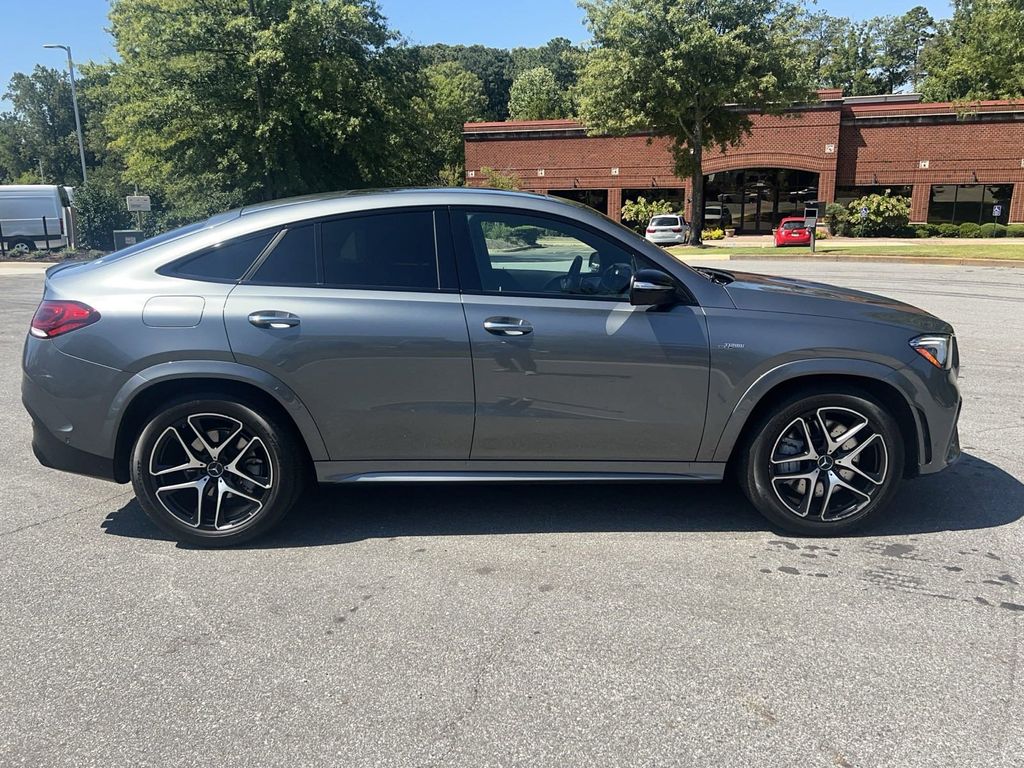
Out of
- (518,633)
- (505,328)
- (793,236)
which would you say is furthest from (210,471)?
(793,236)

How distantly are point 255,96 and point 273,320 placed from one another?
28252 millimetres

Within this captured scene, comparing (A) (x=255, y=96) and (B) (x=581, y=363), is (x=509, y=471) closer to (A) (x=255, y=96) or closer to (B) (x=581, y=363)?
(B) (x=581, y=363)

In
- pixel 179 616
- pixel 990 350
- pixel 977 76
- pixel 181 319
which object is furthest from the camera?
pixel 977 76

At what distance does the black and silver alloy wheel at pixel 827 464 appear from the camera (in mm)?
3904

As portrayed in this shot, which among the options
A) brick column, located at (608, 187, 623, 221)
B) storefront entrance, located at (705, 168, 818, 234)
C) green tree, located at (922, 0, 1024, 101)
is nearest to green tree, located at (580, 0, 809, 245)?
green tree, located at (922, 0, 1024, 101)

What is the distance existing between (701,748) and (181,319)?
116 inches

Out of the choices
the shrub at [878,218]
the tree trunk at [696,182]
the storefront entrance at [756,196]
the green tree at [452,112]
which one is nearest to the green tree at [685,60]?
the tree trunk at [696,182]

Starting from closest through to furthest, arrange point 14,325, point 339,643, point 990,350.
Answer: point 339,643 → point 990,350 → point 14,325

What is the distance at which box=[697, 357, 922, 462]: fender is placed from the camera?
381cm

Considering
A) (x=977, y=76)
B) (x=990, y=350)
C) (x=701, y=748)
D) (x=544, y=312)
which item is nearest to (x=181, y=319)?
(x=544, y=312)

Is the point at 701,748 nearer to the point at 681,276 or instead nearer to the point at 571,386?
the point at 571,386

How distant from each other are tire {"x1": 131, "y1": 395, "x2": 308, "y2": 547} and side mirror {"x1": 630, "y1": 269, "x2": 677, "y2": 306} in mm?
1845

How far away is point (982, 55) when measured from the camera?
43.2 m

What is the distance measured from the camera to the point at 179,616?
3285 mm
